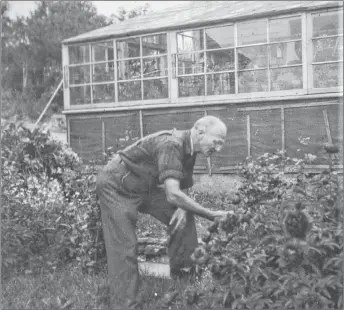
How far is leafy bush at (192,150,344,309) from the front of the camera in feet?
11.4

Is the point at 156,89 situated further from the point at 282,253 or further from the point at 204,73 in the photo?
the point at 282,253

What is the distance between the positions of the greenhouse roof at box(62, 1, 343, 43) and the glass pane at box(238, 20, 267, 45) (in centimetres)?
30

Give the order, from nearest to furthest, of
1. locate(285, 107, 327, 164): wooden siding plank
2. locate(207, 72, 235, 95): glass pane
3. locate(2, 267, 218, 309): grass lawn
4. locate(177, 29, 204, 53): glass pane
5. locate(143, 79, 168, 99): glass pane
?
locate(2, 267, 218, 309): grass lawn → locate(285, 107, 327, 164): wooden siding plank → locate(207, 72, 235, 95): glass pane → locate(177, 29, 204, 53): glass pane → locate(143, 79, 168, 99): glass pane

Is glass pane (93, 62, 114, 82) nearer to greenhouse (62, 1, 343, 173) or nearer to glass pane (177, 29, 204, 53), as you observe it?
greenhouse (62, 1, 343, 173)

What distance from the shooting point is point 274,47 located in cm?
1325

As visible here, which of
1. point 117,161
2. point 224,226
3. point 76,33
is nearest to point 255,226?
point 224,226

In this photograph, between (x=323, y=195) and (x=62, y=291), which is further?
(x=62, y=291)

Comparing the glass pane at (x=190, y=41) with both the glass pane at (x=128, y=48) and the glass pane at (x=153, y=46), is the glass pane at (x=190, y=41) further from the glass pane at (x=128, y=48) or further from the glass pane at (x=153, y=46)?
the glass pane at (x=128, y=48)

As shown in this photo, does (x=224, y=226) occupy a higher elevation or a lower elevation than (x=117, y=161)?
lower

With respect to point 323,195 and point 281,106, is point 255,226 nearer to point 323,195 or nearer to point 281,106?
point 323,195

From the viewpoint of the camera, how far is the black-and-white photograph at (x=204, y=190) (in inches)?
142

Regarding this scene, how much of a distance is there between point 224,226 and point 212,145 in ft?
1.76

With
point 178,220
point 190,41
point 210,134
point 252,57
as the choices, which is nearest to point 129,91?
point 190,41

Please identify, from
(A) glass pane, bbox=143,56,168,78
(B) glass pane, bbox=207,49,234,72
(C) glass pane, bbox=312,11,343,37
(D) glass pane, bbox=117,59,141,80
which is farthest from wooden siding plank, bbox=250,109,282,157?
(D) glass pane, bbox=117,59,141,80
